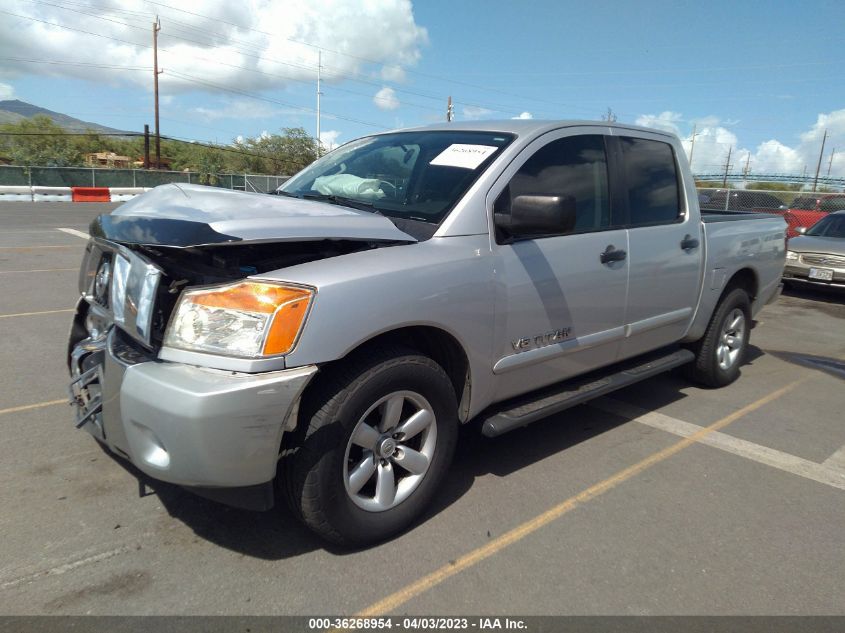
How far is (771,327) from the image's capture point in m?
8.30

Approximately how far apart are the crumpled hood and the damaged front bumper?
1.59ft

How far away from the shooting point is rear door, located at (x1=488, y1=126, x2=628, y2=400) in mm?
3219

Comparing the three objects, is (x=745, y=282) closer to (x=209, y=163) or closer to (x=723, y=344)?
(x=723, y=344)

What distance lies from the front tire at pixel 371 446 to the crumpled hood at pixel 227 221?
0.55 m

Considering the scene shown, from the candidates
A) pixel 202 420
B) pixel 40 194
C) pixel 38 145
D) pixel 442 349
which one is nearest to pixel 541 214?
pixel 442 349

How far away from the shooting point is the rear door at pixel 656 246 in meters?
4.10

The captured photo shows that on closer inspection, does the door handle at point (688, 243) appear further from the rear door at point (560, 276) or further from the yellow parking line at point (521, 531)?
the yellow parking line at point (521, 531)

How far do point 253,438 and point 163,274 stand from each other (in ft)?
2.40

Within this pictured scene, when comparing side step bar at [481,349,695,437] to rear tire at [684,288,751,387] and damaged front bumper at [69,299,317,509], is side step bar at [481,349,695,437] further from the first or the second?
damaged front bumper at [69,299,317,509]

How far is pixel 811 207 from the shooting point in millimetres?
18719

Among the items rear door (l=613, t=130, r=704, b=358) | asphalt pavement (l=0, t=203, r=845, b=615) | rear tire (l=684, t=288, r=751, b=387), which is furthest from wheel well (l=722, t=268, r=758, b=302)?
asphalt pavement (l=0, t=203, r=845, b=615)

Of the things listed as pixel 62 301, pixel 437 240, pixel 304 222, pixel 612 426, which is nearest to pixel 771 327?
pixel 612 426

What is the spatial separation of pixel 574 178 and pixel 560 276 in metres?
0.71
